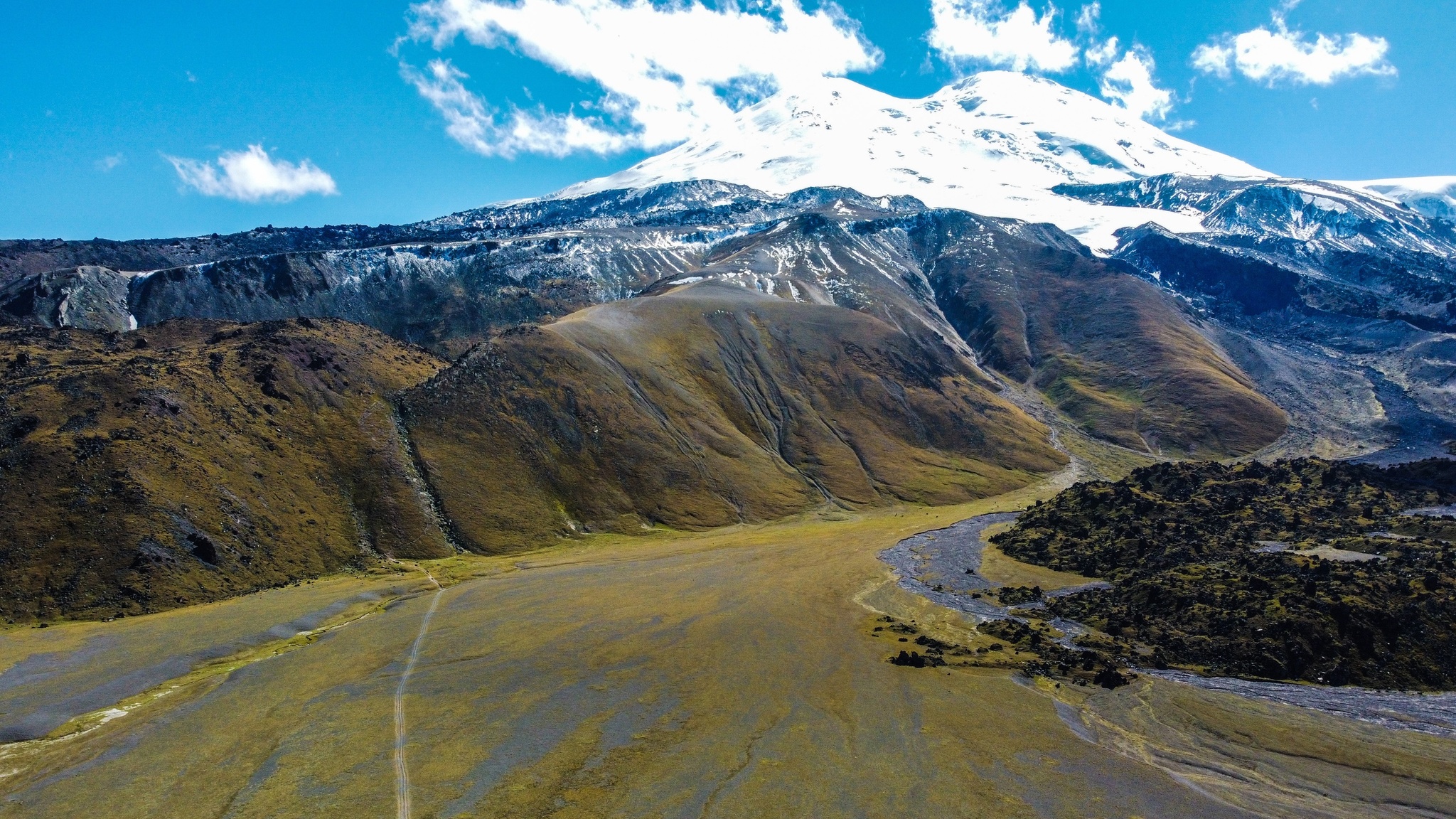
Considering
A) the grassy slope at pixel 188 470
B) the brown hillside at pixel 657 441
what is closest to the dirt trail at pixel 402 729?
the grassy slope at pixel 188 470

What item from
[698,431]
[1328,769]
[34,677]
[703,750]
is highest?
[698,431]

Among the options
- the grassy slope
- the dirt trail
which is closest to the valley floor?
the dirt trail

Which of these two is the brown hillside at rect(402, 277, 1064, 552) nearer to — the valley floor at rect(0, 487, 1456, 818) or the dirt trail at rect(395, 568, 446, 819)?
the dirt trail at rect(395, 568, 446, 819)

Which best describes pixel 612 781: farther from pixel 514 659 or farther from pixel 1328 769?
pixel 1328 769

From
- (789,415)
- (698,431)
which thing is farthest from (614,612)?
(789,415)

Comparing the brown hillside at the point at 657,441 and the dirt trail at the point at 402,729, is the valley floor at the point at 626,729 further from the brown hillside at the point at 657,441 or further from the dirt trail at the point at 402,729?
the brown hillside at the point at 657,441

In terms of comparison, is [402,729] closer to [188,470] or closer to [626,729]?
[626,729]
